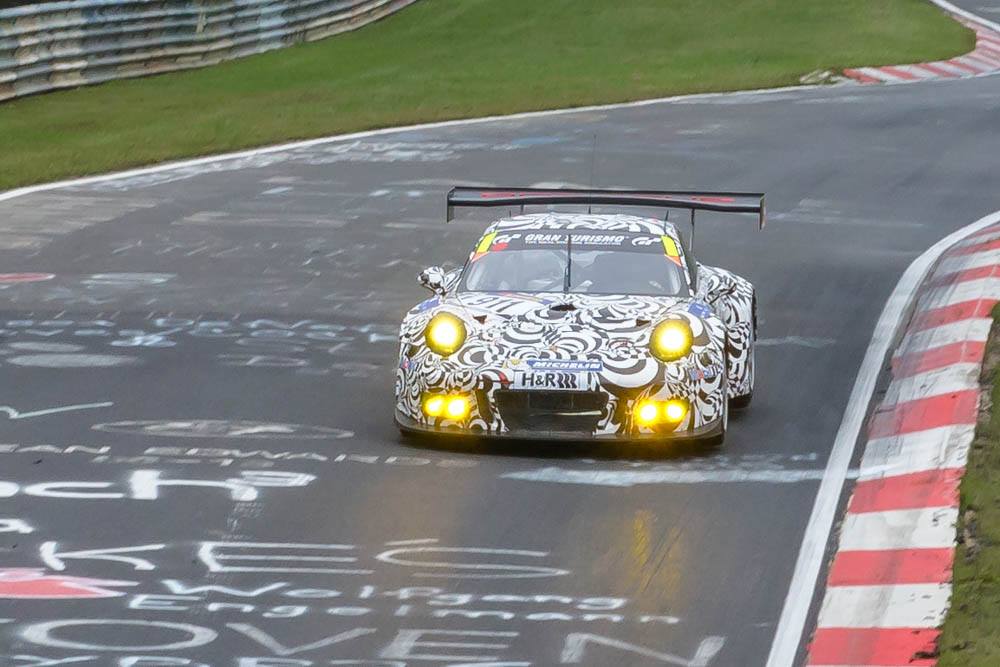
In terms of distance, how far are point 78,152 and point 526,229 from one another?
1140 centimetres

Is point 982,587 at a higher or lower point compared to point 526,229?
lower

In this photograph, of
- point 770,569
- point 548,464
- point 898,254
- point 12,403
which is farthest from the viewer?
point 898,254

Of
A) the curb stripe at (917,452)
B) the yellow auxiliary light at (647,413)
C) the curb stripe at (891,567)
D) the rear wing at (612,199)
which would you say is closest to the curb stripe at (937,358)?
the rear wing at (612,199)

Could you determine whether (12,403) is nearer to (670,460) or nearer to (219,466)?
(219,466)

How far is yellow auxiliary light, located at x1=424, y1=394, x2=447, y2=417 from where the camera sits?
10188mm

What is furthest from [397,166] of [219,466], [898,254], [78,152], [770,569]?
[770,569]

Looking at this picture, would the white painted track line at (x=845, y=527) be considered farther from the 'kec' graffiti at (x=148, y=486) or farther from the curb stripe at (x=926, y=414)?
the 'kec' graffiti at (x=148, y=486)

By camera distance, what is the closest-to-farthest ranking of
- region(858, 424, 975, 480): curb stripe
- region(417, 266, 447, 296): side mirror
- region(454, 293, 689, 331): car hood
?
1. region(858, 424, 975, 480): curb stripe
2. region(454, 293, 689, 331): car hood
3. region(417, 266, 447, 296): side mirror

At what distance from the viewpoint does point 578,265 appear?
1120 cm

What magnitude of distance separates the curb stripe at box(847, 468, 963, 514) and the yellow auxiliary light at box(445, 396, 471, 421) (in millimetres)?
1951

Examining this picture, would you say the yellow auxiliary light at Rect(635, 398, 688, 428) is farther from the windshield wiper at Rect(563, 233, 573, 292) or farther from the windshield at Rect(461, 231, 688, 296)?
the windshield wiper at Rect(563, 233, 573, 292)

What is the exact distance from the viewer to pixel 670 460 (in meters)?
10.1

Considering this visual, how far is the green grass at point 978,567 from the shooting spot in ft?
23.2

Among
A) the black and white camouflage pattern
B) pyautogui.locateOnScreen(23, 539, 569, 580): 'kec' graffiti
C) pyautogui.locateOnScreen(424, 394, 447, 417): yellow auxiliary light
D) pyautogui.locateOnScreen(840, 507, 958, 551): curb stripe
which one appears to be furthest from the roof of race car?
pyautogui.locateOnScreen(23, 539, 569, 580): 'kec' graffiti
